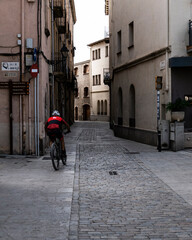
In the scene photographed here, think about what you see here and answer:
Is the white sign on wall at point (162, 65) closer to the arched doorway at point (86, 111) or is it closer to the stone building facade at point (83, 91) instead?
the stone building facade at point (83, 91)

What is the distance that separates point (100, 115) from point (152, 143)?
37225mm

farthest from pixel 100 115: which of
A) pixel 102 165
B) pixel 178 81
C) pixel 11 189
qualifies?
pixel 11 189

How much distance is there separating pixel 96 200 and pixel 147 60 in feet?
42.5

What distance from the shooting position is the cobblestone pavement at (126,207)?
Answer: 5156 mm

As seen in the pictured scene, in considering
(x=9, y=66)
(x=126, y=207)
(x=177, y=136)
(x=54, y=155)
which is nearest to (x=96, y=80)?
(x=177, y=136)

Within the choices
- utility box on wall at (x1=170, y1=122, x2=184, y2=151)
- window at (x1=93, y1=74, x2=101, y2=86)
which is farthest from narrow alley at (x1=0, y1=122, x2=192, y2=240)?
window at (x1=93, y1=74, x2=101, y2=86)

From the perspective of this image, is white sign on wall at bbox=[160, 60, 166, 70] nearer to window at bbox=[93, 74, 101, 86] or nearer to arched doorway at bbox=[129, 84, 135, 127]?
arched doorway at bbox=[129, 84, 135, 127]

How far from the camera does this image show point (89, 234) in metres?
5.08

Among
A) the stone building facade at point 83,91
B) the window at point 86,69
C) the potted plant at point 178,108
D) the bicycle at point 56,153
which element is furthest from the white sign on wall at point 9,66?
the window at point 86,69

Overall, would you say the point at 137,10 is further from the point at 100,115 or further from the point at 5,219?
the point at 100,115

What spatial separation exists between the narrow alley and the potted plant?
3.38 m

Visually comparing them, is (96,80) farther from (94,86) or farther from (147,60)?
(147,60)

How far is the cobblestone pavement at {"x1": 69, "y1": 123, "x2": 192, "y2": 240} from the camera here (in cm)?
516

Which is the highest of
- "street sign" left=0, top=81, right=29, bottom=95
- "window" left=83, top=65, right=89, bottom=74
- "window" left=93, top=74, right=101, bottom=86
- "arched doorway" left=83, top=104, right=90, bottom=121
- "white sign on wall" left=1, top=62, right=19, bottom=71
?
"window" left=83, top=65, right=89, bottom=74
